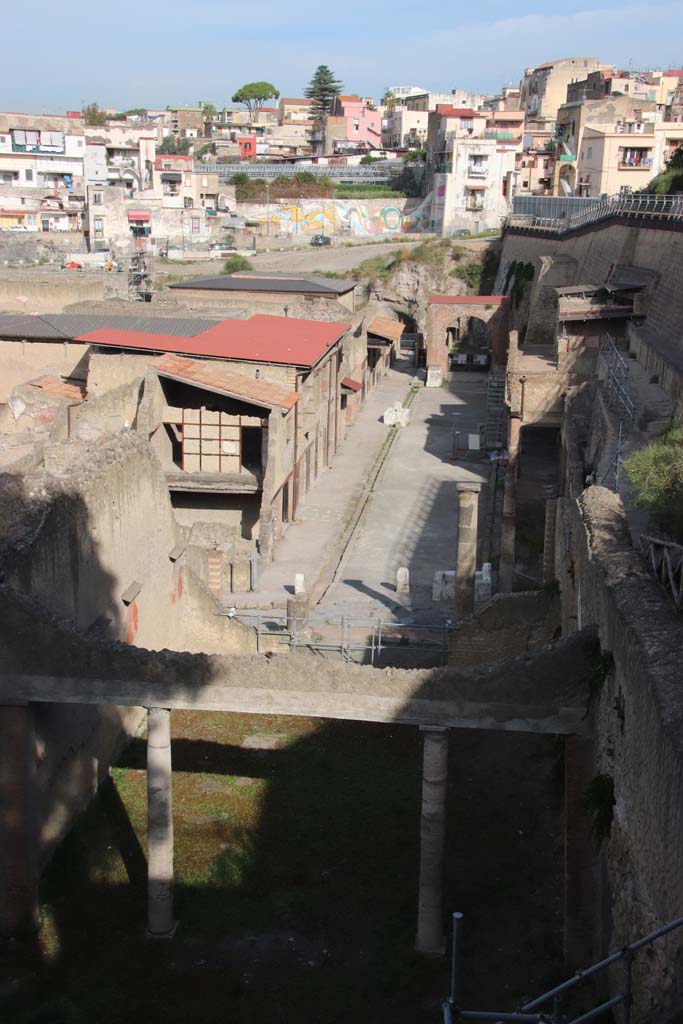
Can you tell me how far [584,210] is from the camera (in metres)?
55.4

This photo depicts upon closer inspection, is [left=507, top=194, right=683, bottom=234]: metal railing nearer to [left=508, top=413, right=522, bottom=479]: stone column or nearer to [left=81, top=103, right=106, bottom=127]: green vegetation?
[left=508, top=413, right=522, bottom=479]: stone column

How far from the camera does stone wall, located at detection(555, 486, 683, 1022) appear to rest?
7148 mm

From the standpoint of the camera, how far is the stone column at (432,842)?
1110 cm

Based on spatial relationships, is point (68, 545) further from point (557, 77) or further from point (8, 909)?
point (557, 77)

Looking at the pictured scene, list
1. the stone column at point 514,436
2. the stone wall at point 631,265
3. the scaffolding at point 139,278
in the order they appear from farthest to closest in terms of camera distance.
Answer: the scaffolding at point 139,278 < the stone column at point 514,436 < the stone wall at point 631,265

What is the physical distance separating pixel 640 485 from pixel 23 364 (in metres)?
21.5

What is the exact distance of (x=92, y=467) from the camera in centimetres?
1452

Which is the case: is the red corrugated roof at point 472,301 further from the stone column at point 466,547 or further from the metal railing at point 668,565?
the metal railing at point 668,565

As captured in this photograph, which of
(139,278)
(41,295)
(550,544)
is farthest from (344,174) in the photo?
(550,544)

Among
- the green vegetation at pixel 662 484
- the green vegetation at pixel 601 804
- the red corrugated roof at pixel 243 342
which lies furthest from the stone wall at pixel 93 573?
the red corrugated roof at pixel 243 342

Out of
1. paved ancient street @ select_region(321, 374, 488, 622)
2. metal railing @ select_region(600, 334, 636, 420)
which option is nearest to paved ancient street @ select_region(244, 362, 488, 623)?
paved ancient street @ select_region(321, 374, 488, 622)

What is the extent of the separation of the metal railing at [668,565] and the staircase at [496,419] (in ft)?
74.3

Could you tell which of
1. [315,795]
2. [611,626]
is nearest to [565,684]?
[611,626]

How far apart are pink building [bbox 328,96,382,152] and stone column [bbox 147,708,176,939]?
97.1 meters
